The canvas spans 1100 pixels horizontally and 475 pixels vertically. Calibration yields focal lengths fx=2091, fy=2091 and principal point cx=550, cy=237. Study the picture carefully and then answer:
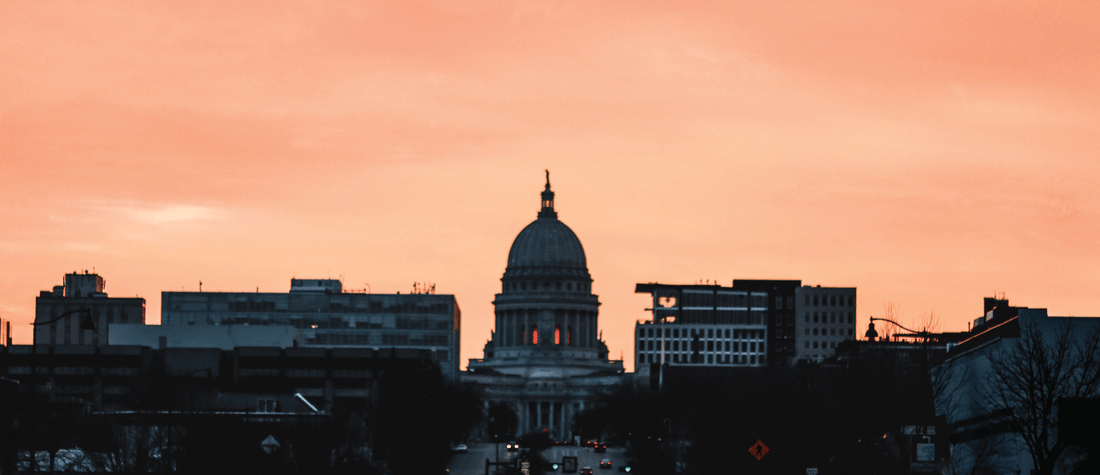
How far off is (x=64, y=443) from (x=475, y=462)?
77250 mm

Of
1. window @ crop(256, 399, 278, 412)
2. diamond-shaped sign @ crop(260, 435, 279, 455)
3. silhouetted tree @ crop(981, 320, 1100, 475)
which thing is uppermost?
silhouetted tree @ crop(981, 320, 1100, 475)

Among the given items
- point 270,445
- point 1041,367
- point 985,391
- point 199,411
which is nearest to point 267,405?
point 199,411

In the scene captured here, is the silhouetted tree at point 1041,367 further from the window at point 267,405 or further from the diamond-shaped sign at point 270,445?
the window at point 267,405

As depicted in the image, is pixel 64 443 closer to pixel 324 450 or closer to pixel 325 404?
pixel 324 450

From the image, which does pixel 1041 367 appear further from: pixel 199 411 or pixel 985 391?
pixel 199 411

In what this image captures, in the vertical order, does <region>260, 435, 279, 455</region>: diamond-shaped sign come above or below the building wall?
below

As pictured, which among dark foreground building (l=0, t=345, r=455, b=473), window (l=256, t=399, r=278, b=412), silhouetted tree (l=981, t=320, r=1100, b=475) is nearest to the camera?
silhouetted tree (l=981, t=320, r=1100, b=475)

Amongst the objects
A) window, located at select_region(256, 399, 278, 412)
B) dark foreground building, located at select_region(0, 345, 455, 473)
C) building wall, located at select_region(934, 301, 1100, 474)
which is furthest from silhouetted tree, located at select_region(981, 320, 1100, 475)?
window, located at select_region(256, 399, 278, 412)

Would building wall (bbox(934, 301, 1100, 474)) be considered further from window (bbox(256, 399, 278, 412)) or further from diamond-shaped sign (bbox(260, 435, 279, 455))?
window (bbox(256, 399, 278, 412))

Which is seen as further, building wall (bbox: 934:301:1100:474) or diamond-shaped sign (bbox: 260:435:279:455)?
building wall (bbox: 934:301:1100:474)

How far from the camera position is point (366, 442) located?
144m

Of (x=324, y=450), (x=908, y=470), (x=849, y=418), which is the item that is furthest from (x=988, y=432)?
(x=324, y=450)

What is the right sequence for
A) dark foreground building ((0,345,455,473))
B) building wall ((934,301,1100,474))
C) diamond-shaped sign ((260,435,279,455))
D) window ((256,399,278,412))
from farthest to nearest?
window ((256,399,278,412)) < building wall ((934,301,1100,474)) < dark foreground building ((0,345,455,473)) < diamond-shaped sign ((260,435,279,455))

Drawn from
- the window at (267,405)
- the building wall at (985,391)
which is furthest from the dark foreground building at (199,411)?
the building wall at (985,391)
